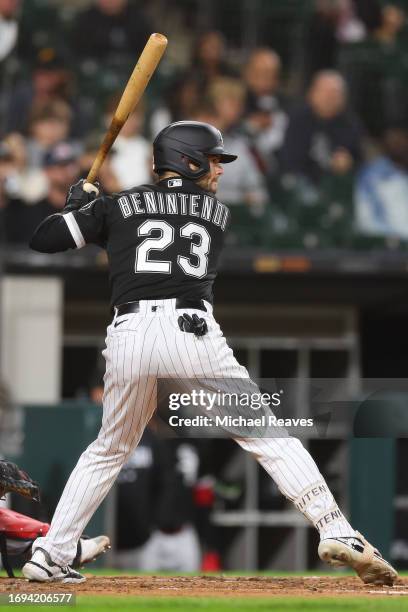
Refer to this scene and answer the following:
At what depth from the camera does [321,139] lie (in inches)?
487

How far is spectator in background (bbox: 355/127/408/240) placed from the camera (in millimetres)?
12281

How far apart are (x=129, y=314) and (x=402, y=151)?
8.22 meters

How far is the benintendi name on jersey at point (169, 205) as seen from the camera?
16.3 ft

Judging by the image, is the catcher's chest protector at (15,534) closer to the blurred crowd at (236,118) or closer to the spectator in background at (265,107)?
the blurred crowd at (236,118)

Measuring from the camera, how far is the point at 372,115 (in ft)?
42.4

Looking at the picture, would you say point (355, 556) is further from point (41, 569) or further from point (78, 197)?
point (78, 197)

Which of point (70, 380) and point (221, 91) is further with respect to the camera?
point (70, 380)

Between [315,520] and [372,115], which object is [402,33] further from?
[315,520]

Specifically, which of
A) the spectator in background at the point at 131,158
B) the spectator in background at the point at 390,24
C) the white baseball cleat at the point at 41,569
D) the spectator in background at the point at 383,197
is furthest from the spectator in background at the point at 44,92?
the white baseball cleat at the point at 41,569

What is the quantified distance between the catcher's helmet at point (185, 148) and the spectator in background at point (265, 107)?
715 centimetres

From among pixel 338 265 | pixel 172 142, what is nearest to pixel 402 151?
pixel 338 265

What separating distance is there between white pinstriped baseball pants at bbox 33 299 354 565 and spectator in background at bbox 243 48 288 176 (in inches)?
296

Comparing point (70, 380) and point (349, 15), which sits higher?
point (349, 15)

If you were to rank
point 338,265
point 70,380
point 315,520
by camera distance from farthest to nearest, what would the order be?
point 70,380 < point 338,265 < point 315,520
